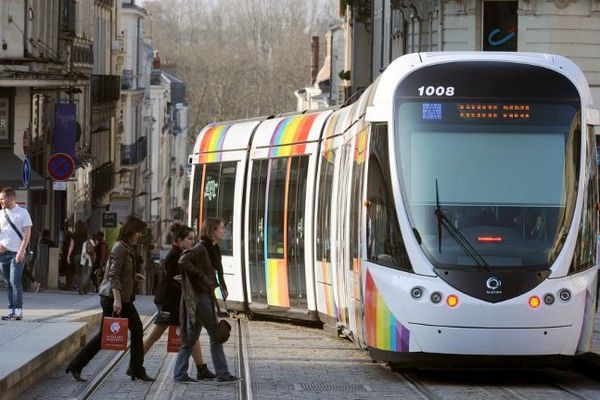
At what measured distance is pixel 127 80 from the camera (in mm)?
78875

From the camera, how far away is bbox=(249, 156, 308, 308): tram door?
23.4 meters

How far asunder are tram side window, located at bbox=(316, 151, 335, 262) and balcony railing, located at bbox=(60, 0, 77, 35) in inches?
1014

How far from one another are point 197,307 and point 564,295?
3.37 m

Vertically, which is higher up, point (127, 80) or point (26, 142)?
point (127, 80)

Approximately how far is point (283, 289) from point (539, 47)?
16.4m

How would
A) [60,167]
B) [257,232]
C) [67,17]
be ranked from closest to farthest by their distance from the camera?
[257,232]
[60,167]
[67,17]

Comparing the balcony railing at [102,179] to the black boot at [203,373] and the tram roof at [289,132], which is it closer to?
the tram roof at [289,132]

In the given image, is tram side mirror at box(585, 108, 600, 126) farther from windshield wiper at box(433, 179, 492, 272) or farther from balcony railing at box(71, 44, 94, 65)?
balcony railing at box(71, 44, 94, 65)

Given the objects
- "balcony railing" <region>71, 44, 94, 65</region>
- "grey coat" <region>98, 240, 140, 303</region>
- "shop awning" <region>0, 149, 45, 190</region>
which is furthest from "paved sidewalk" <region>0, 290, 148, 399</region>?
"balcony railing" <region>71, 44, 94, 65</region>

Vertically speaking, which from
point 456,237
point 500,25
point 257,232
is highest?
point 500,25

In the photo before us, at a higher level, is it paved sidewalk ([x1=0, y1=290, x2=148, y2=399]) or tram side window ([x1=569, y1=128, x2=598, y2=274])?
tram side window ([x1=569, y1=128, x2=598, y2=274])

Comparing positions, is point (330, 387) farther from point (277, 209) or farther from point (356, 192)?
point (277, 209)

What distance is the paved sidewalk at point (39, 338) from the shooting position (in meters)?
15.0

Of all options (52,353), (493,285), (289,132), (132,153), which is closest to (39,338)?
(52,353)
